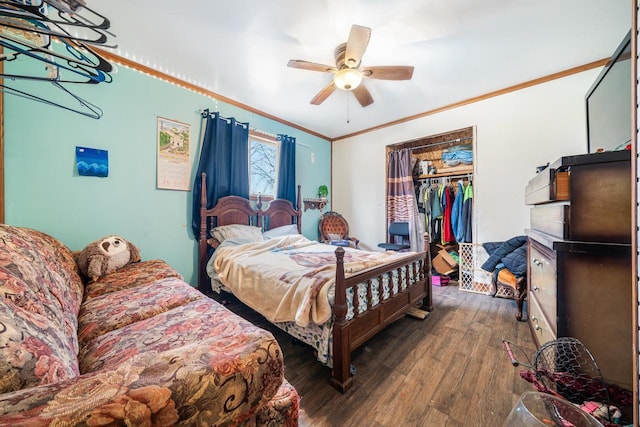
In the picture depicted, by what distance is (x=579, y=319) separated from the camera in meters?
1.11

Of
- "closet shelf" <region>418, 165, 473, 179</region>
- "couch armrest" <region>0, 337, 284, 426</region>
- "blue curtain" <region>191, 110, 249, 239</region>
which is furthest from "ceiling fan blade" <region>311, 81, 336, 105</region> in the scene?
"couch armrest" <region>0, 337, 284, 426</region>

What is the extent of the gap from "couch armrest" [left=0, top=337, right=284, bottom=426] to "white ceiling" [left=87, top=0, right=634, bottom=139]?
7.10ft

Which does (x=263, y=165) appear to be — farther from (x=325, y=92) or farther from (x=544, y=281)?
(x=544, y=281)

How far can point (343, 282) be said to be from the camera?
1.37 metres

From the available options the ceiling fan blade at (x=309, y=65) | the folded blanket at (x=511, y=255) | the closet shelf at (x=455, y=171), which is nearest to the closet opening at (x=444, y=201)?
the closet shelf at (x=455, y=171)

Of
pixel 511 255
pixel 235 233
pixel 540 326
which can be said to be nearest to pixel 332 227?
pixel 235 233

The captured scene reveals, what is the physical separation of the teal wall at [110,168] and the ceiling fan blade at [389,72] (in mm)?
1955

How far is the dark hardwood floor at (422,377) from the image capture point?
3.91 ft

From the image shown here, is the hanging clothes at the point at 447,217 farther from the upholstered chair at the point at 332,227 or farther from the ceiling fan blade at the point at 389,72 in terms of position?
the ceiling fan blade at the point at 389,72

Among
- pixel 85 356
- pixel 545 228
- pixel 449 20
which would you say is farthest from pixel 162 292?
pixel 449 20

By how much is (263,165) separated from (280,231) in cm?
110

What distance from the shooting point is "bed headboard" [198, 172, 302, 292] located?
8.71ft

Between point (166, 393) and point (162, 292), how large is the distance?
126cm

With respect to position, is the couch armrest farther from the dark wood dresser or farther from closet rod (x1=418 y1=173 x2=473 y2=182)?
closet rod (x1=418 y1=173 x2=473 y2=182)
